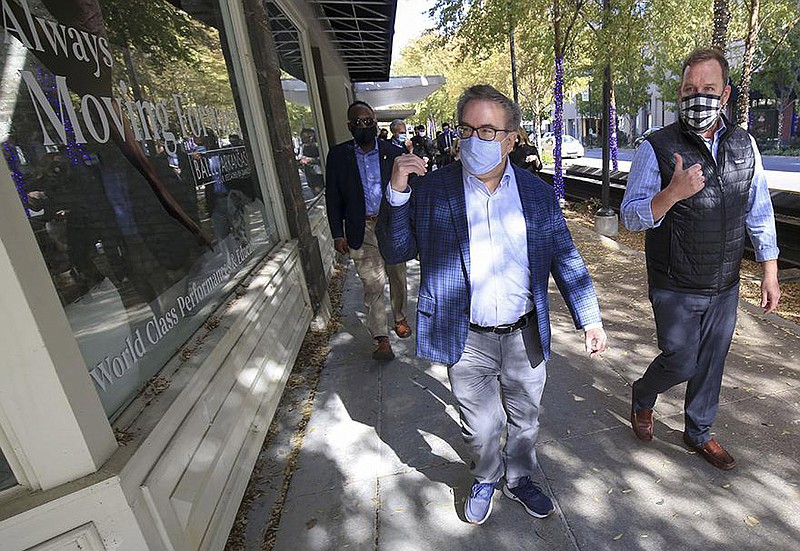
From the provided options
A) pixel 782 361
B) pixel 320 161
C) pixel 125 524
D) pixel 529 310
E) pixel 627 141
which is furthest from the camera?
pixel 627 141

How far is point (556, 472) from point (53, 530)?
7.71 feet

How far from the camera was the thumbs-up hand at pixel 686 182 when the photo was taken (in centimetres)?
206

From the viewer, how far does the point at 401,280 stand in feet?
14.7

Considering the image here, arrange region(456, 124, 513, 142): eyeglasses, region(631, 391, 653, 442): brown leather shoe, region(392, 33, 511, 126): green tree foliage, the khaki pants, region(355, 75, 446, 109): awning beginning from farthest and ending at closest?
region(355, 75, 446, 109): awning → region(392, 33, 511, 126): green tree foliage → the khaki pants → region(631, 391, 653, 442): brown leather shoe → region(456, 124, 513, 142): eyeglasses

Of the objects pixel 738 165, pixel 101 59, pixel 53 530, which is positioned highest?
pixel 101 59

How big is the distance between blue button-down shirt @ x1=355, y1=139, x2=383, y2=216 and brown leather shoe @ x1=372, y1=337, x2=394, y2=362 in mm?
1209

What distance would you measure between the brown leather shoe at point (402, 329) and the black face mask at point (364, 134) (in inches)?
68.7

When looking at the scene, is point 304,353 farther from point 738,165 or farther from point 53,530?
point 738,165

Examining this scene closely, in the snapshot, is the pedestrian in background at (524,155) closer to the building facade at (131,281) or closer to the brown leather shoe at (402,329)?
the brown leather shoe at (402,329)

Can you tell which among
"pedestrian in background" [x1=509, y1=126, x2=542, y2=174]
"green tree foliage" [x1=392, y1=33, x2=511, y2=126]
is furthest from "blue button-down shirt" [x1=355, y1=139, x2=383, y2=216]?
"green tree foliage" [x1=392, y1=33, x2=511, y2=126]

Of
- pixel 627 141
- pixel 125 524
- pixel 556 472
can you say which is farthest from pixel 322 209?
pixel 627 141

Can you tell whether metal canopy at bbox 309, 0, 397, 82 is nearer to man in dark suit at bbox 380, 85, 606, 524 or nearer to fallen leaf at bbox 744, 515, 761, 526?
man in dark suit at bbox 380, 85, 606, 524

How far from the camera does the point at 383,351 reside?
4.25m

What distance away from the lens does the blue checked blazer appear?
2.03m
